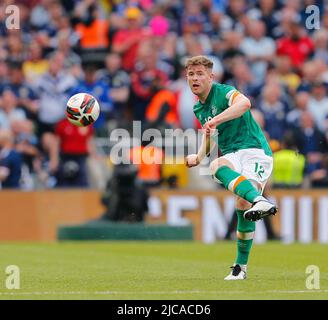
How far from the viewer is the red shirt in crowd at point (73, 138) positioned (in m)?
20.0

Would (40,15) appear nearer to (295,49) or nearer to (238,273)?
(295,49)

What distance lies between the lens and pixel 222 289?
990 centimetres

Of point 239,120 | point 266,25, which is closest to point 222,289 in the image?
point 239,120

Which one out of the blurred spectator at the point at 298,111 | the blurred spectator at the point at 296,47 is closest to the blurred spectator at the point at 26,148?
the blurred spectator at the point at 298,111

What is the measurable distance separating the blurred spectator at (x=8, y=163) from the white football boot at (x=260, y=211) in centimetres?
989

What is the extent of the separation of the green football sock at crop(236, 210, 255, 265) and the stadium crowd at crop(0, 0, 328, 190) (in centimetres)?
856

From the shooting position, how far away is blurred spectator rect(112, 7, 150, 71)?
2195 cm

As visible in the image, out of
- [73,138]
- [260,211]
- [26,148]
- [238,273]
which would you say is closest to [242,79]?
[73,138]

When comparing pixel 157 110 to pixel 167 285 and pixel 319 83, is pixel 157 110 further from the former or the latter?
pixel 167 285

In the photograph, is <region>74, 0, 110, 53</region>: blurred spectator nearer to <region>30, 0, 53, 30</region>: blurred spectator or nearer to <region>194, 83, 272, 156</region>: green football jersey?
<region>30, 0, 53, 30</region>: blurred spectator

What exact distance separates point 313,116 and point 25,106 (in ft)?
18.4

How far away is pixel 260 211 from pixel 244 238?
103 cm
